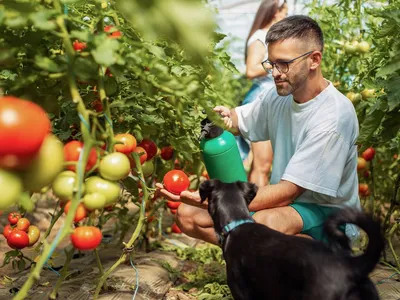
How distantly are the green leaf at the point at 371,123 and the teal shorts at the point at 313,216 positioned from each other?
0.44 meters

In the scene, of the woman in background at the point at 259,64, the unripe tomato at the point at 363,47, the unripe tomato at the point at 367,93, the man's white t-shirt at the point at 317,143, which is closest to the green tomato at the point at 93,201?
the man's white t-shirt at the point at 317,143

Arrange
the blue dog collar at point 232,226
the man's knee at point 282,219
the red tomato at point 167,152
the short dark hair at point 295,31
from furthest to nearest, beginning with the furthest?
1. the red tomato at point 167,152
2. the short dark hair at point 295,31
3. the man's knee at point 282,219
4. the blue dog collar at point 232,226

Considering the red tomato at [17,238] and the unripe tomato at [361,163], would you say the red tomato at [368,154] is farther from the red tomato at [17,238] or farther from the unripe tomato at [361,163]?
the red tomato at [17,238]

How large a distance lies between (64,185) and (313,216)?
53.2 inches

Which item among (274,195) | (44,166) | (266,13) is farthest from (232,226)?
(266,13)

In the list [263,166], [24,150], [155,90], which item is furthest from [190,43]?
[263,166]

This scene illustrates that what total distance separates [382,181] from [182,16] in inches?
133

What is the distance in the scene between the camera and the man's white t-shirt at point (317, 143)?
Result: 2.22 m

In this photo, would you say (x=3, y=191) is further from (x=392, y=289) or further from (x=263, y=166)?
(x=263, y=166)

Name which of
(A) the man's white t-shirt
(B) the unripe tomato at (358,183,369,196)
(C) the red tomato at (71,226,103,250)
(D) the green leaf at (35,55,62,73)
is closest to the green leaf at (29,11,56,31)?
(D) the green leaf at (35,55,62,73)

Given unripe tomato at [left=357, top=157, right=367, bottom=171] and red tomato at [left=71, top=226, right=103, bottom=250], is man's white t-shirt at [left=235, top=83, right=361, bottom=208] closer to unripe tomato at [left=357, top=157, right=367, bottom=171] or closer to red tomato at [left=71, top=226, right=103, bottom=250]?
unripe tomato at [left=357, top=157, right=367, bottom=171]

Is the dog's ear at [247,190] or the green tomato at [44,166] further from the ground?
the green tomato at [44,166]

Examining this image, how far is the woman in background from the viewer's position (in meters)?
3.75

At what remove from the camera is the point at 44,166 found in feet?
4.07
